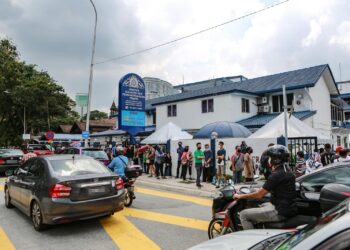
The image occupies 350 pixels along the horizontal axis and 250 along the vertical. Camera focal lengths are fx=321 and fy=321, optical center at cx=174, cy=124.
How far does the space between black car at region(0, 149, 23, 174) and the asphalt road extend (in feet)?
30.7

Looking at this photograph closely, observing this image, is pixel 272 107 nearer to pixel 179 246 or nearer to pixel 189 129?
pixel 189 129

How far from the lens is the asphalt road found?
5.75 meters

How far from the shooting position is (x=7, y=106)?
37094mm

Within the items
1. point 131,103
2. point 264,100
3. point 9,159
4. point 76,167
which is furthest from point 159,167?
point 264,100

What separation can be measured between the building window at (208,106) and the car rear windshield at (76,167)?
20.2 meters

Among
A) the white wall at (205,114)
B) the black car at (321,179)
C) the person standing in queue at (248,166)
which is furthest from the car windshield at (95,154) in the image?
the white wall at (205,114)

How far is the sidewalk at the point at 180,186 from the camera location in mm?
11958

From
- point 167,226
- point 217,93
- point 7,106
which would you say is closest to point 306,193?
point 167,226

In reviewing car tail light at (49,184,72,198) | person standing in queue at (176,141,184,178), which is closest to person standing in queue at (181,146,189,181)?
person standing in queue at (176,141,184,178)

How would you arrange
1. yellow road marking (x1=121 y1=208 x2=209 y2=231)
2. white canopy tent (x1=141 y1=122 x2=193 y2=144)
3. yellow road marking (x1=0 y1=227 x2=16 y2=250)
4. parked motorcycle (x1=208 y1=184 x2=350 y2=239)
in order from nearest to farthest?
parked motorcycle (x1=208 y1=184 x2=350 y2=239) → yellow road marking (x1=0 y1=227 x2=16 y2=250) → yellow road marking (x1=121 y1=208 x2=209 y2=231) → white canopy tent (x1=141 y1=122 x2=193 y2=144)

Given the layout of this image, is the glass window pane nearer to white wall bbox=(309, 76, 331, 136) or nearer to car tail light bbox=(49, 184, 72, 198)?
white wall bbox=(309, 76, 331, 136)

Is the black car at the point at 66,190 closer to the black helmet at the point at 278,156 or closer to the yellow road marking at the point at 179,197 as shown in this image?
the yellow road marking at the point at 179,197

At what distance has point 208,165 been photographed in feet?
46.7

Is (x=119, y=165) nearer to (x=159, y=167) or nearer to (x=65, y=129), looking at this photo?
(x=159, y=167)
